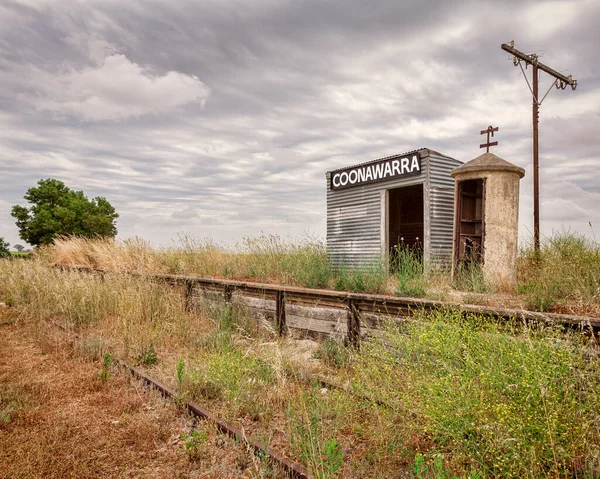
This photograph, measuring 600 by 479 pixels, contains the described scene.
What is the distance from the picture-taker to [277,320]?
7637mm

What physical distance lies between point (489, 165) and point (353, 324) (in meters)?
5.39

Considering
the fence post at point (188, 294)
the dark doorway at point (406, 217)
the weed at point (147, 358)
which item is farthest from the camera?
the dark doorway at point (406, 217)

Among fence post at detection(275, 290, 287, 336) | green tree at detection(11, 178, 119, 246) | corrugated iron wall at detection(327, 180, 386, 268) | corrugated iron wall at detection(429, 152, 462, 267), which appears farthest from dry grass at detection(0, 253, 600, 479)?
green tree at detection(11, 178, 119, 246)

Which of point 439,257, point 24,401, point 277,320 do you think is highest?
point 439,257

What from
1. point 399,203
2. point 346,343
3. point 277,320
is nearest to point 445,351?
point 346,343

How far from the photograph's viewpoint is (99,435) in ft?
13.0

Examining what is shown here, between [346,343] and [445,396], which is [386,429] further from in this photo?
[346,343]

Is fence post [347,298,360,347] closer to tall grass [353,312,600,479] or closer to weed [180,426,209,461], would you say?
tall grass [353,312,600,479]

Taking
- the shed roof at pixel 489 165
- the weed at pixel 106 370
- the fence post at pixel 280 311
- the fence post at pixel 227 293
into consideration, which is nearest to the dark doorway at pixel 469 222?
the shed roof at pixel 489 165

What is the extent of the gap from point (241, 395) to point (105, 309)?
5611 millimetres

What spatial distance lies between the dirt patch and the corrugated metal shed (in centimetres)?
774

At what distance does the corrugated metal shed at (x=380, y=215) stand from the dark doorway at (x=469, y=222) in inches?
43.5

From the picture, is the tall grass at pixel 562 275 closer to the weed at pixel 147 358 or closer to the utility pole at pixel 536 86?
the utility pole at pixel 536 86

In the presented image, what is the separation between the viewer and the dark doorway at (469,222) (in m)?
9.77
